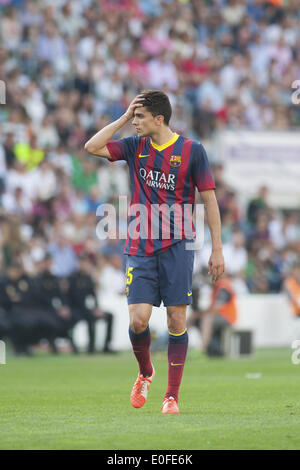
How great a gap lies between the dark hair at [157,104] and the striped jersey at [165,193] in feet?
0.76

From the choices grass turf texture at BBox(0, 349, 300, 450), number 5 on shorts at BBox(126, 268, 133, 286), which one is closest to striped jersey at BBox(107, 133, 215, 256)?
number 5 on shorts at BBox(126, 268, 133, 286)

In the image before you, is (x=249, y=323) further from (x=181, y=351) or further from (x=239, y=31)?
(x=181, y=351)

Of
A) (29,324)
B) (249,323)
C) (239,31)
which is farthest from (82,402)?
(239,31)

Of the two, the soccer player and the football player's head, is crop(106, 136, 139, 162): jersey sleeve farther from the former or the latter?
the football player's head

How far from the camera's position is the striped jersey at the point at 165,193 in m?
8.43

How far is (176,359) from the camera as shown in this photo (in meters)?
8.59

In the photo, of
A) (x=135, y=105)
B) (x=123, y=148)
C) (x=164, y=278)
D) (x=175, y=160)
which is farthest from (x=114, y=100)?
(x=164, y=278)

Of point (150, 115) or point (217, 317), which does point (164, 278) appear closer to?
point (150, 115)

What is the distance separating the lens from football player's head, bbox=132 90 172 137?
8.48 meters

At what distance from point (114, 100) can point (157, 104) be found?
14.2m

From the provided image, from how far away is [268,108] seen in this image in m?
26.1

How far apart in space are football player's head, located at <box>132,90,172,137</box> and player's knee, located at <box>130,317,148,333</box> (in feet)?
4.86

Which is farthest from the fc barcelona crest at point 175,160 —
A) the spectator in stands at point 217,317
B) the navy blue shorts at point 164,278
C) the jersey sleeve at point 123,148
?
the spectator in stands at point 217,317

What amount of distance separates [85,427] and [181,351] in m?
1.46
